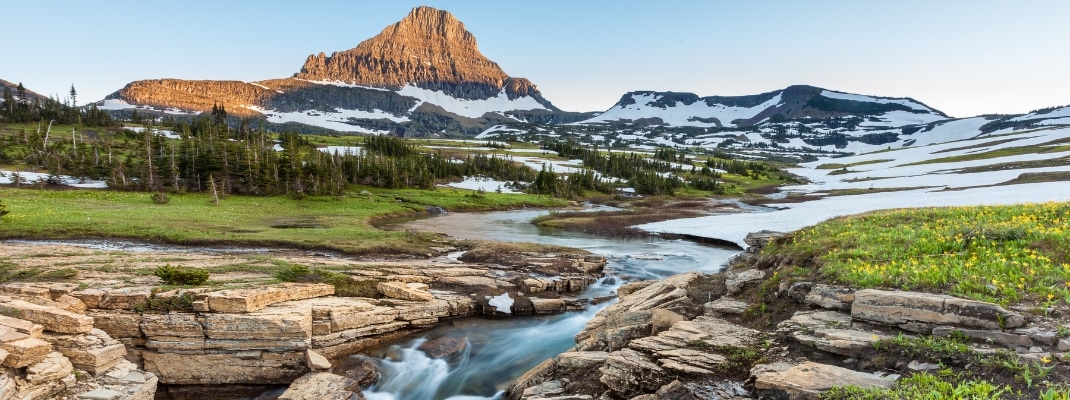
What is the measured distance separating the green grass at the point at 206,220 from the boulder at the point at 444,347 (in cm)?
1432

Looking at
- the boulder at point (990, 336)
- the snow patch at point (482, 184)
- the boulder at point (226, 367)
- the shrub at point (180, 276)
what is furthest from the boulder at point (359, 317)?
the snow patch at point (482, 184)

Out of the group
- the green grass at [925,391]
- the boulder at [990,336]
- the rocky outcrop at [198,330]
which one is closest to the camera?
the green grass at [925,391]

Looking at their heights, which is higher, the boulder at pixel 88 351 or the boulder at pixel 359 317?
the boulder at pixel 88 351

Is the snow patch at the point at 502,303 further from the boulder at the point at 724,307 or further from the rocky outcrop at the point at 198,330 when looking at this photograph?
the boulder at the point at 724,307

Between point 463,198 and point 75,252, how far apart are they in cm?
5922

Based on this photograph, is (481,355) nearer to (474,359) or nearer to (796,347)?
(474,359)

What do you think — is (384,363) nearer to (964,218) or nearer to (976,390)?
(976,390)

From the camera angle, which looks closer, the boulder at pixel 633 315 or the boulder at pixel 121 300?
the boulder at pixel 633 315

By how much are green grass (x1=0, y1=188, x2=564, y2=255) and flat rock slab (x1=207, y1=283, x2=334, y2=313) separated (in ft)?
45.0

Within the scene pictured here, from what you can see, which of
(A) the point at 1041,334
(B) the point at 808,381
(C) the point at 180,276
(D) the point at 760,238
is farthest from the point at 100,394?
(D) the point at 760,238

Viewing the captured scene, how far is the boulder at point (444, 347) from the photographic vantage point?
1756 centimetres

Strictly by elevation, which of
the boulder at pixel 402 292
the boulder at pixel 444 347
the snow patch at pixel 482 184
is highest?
the boulder at pixel 402 292

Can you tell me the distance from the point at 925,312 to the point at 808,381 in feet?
→ 10.9

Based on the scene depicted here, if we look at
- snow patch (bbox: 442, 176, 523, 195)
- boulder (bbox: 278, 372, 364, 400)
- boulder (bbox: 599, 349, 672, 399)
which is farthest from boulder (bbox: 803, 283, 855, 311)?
snow patch (bbox: 442, 176, 523, 195)
